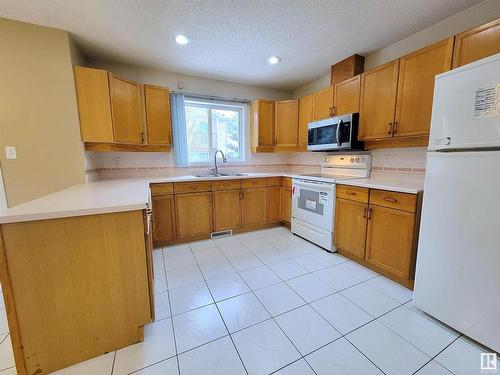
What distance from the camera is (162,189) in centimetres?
267

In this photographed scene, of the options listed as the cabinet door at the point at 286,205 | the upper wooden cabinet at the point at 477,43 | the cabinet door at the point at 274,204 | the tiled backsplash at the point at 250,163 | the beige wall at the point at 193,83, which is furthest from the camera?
the cabinet door at the point at 274,204

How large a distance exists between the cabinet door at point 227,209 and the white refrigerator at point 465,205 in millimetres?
2192

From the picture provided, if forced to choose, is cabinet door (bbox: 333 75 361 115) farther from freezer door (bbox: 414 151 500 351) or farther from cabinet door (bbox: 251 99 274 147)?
freezer door (bbox: 414 151 500 351)

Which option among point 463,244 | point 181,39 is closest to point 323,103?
point 181,39

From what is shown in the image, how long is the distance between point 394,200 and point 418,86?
1.09 m

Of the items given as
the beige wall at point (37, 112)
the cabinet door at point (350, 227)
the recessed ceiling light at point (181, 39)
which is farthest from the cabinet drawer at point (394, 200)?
the beige wall at point (37, 112)

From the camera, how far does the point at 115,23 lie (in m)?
1.96

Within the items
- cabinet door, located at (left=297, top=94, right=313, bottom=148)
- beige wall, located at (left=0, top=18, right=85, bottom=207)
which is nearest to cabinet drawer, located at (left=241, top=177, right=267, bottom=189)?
cabinet door, located at (left=297, top=94, right=313, bottom=148)

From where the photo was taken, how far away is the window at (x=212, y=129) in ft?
11.0

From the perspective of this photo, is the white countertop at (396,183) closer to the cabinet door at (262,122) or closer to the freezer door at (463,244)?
the freezer door at (463,244)

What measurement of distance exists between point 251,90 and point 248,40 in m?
1.44

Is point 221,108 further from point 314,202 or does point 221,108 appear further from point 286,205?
point 314,202

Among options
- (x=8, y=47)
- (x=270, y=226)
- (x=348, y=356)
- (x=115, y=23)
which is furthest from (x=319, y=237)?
(x=8, y=47)

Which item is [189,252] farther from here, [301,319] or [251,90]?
[251,90]
